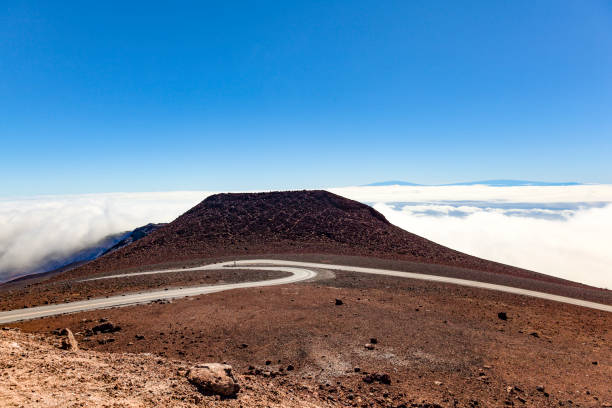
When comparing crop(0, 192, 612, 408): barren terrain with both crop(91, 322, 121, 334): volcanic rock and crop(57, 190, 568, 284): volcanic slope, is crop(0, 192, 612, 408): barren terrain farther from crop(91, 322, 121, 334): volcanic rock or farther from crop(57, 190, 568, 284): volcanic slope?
crop(57, 190, 568, 284): volcanic slope

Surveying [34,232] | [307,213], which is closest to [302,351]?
[307,213]

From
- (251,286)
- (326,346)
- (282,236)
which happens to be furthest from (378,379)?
(282,236)

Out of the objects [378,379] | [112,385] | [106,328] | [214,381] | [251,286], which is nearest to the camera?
[112,385]

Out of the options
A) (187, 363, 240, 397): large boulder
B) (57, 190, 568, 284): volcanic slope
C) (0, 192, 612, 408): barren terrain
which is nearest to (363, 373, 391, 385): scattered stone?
(0, 192, 612, 408): barren terrain

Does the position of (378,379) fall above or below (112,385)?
below

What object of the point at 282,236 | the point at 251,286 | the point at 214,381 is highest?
the point at 214,381

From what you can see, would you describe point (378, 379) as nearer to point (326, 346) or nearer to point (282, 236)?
point (326, 346)

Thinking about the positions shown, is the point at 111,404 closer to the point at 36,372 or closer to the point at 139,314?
the point at 36,372

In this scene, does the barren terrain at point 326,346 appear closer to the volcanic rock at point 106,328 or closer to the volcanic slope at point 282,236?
the volcanic rock at point 106,328
